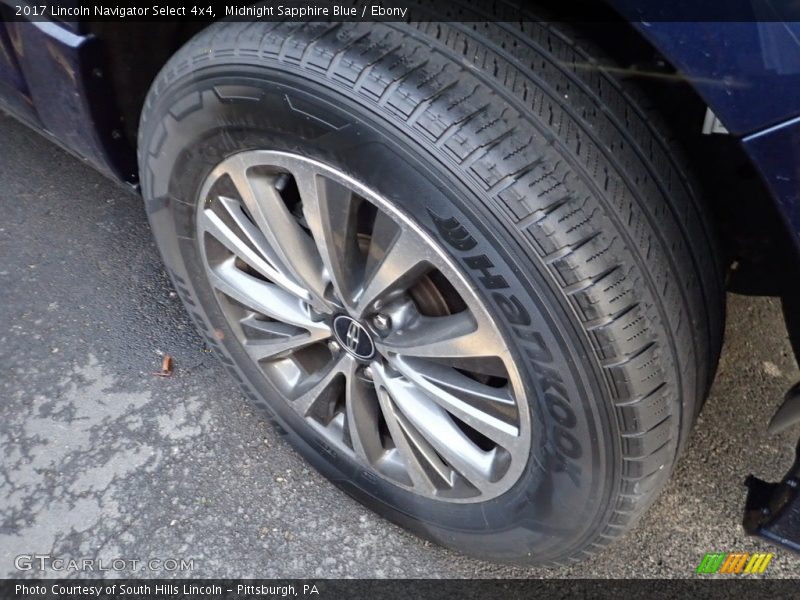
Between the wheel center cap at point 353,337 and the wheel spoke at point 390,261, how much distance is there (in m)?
0.08

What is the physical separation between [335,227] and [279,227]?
0.57 ft

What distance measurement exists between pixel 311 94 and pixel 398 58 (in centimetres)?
16

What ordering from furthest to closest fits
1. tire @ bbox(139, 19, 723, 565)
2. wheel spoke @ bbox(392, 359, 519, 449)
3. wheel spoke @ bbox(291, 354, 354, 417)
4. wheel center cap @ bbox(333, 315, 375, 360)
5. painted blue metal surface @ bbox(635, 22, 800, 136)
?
wheel spoke @ bbox(291, 354, 354, 417) < wheel center cap @ bbox(333, 315, 375, 360) < wheel spoke @ bbox(392, 359, 519, 449) < tire @ bbox(139, 19, 723, 565) < painted blue metal surface @ bbox(635, 22, 800, 136)

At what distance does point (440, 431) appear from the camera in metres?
1.59

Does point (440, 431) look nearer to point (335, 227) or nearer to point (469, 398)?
point (469, 398)

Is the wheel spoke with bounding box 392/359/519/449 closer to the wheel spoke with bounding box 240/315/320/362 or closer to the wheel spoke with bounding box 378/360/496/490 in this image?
the wheel spoke with bounding box 378/360/496/490

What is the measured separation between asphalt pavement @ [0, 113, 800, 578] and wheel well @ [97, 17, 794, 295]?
61 cm

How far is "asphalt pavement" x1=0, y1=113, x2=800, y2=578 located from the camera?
1.86 m

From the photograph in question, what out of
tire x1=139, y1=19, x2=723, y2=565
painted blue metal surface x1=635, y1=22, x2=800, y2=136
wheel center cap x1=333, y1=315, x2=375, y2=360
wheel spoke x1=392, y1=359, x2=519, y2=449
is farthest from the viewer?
wheel center cap x1=333, y1=315, x2=375, y2=360

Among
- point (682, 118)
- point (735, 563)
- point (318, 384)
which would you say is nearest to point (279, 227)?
point (318, 384)

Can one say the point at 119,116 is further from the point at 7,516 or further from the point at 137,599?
the point at 137,599

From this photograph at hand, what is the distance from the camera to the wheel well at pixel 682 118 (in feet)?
4.13

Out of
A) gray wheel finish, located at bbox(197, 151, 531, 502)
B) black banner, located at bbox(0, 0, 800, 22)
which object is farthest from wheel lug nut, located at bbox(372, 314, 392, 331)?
black banner, located at bbox(0, 0, 800, 22)

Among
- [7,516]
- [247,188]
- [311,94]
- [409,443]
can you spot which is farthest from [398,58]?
[7,516]
